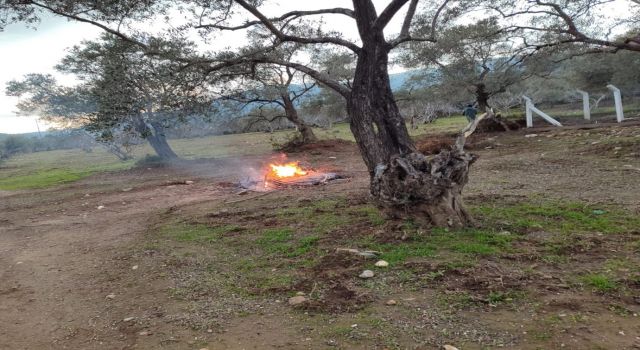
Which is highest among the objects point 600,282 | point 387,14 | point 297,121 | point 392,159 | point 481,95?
point 387,14

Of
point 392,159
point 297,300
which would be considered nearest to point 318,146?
point 392,159

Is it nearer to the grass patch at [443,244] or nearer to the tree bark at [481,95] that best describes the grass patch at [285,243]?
the grass patch at [443,244]

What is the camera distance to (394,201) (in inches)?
232

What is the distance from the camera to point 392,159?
6.00m

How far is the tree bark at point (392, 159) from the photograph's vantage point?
18.7 ft

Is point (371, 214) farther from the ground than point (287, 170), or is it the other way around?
point (287, 170)

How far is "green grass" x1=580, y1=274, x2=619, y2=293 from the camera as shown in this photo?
3.63m

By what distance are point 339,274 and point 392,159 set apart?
208 cm

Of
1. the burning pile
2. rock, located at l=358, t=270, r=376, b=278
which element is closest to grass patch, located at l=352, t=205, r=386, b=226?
rock, located at l=358, t=270, r=376, b=278

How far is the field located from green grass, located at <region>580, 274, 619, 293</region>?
2cm

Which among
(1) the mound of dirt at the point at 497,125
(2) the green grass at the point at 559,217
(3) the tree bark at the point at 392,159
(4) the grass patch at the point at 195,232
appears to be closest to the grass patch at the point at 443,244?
(3) the tree bark at the point at 392,159

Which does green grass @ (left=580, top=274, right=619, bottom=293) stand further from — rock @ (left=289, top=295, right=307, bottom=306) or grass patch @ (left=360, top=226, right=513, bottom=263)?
rock @ (left=289, top=295, right=307, bottom=306)

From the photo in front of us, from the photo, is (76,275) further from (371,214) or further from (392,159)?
(392,159)

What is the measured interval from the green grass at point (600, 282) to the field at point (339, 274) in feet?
0.06
